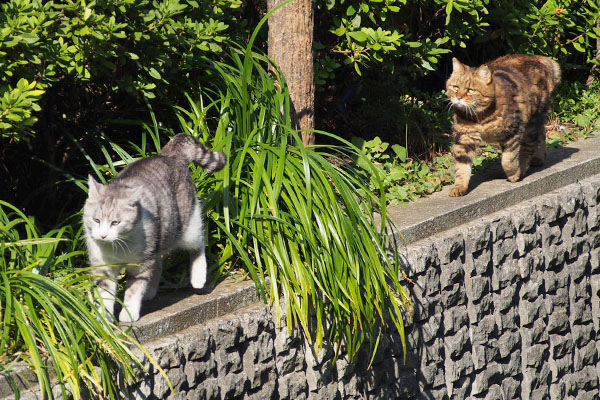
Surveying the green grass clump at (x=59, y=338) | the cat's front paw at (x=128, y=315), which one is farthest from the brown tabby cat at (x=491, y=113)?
the green grass clump at (x=59, y=338)

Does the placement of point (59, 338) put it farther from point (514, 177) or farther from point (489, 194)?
point (514, 177)

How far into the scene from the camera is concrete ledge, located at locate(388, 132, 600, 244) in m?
5.43

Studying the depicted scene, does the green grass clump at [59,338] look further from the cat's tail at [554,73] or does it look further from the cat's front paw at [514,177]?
the cat's tail at [554,73]

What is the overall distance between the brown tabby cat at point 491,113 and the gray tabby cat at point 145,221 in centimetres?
223

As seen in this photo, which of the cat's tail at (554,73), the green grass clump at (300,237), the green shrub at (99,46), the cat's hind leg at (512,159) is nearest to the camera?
the green shrub at (99,46)

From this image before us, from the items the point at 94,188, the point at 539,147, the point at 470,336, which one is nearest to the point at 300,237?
the point at 94,188

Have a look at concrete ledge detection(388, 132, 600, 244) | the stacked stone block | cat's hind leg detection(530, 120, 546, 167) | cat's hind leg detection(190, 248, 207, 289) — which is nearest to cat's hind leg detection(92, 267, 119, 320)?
cat's hind leg detection(190, 248, 207, 289)

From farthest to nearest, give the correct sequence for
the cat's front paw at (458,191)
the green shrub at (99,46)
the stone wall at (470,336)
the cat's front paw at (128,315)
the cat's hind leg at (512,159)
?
the cat's hind leg at (512,159) < the cat's front paw at (458,191) < the stone wall at (470,336) < the cat's front paw at (128,315) < the green shrub at (99,46)

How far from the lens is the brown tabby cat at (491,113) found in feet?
19.9

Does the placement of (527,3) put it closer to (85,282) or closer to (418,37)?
(418,37)

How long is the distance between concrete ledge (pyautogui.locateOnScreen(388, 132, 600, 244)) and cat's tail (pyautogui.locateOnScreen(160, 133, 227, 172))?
1.19 m

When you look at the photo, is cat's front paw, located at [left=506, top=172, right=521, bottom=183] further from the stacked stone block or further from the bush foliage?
the bush foliage

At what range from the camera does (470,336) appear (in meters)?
5.64

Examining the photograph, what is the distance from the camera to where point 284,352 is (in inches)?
178
